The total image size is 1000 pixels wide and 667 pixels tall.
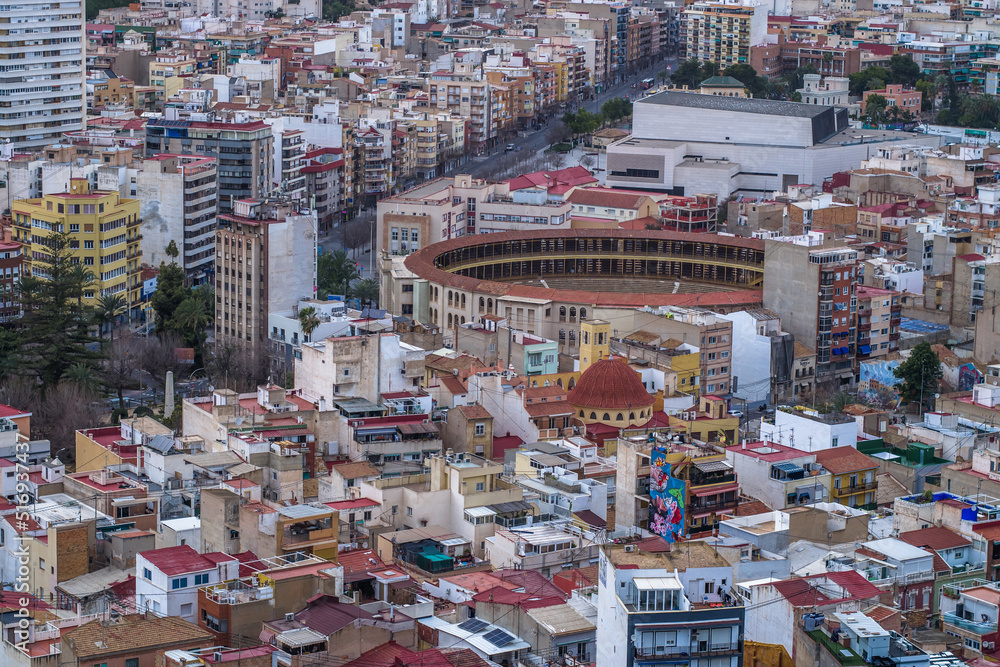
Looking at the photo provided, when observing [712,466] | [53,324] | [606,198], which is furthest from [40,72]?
[712,466]

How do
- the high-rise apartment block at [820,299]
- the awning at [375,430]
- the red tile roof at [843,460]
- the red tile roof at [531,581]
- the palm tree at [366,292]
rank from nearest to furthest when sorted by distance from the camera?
the red tile roof at [531,581] < the red tile roof at [843,460] < the awning at [375,430] < the high-rise apartment block at [820,299] < the palm tree at [366,292]

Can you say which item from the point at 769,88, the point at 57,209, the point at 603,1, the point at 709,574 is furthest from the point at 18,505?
the point at 603,1

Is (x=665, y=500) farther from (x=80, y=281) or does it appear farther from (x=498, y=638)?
(x=80, y=281)

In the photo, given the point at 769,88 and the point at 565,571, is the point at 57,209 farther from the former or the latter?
the point at 769,88

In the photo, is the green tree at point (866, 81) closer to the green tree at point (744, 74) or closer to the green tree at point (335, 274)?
the green tree at point (744, 74)

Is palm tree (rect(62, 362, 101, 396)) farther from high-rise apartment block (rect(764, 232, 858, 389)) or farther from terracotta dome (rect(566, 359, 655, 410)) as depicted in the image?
high-rise apartment block (rect(764, 232, 858, 389))

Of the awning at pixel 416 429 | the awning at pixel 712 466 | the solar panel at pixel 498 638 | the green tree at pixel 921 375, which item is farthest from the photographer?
the green tree at pixel 921 375

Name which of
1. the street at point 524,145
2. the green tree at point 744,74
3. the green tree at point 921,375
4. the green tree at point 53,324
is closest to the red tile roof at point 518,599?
the green tree at point 53,324

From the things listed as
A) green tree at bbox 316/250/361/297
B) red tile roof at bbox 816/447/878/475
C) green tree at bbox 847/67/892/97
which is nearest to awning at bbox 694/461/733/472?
red tile roof at bbox 816/447/878/475
